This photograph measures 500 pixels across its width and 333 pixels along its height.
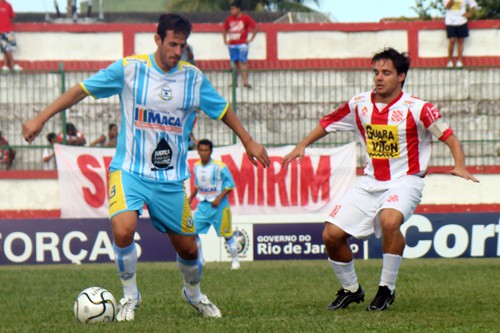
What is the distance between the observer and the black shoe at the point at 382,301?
9.22 metres

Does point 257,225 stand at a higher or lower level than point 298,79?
lower

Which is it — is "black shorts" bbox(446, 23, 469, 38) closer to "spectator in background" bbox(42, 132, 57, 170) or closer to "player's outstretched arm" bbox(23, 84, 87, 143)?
"spectator in background" bbox(42, 132, 57, 170)

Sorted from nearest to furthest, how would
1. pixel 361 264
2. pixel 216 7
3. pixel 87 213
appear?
pixel 361 264, pixel 87 213, pixel 216 7

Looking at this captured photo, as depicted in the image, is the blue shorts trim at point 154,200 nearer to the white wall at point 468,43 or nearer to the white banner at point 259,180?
the white banner at point 259,180

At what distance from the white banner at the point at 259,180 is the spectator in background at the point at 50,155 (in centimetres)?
66

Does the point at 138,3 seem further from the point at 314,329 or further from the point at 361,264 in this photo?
the point at 314,329

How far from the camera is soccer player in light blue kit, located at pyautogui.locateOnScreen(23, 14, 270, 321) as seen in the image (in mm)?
8273

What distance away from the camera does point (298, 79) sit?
23031mm

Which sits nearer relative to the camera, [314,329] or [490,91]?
[314,329]

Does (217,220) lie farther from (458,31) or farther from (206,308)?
(458,31)

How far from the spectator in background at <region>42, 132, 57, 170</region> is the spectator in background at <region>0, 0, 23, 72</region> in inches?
122

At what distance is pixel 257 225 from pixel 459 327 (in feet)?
36.9

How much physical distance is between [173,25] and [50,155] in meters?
14.2

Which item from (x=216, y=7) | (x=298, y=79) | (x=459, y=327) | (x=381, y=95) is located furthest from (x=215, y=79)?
(x=216, y=7)
